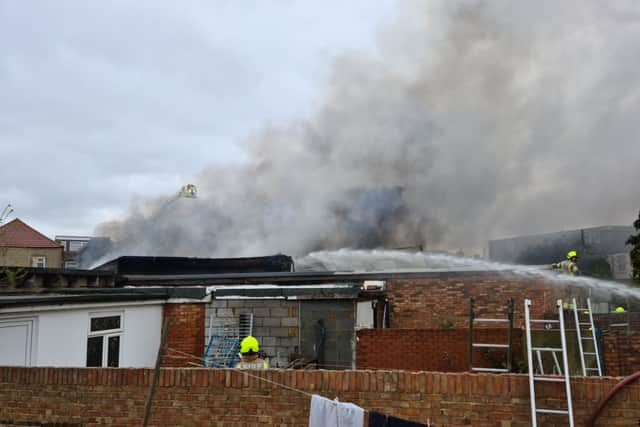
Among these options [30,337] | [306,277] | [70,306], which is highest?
[306,277]

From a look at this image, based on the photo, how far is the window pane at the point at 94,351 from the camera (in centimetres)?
835

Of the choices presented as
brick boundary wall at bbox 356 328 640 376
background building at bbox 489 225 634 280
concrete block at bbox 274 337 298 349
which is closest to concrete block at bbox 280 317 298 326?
concrete block at bbox 274 337 298 349

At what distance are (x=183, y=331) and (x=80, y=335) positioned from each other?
2573 mm

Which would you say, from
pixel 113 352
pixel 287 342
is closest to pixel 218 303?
pixel 287 342

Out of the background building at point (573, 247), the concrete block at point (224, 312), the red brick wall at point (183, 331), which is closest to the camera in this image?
the red brick wall at point (183, 331)

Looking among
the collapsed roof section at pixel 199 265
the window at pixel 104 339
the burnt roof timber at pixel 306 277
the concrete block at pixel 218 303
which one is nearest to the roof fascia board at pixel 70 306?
the window at pixel 104 339

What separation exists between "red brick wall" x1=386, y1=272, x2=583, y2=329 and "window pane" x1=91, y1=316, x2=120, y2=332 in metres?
6.55

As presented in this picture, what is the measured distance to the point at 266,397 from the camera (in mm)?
4934

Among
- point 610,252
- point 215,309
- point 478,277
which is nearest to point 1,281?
point 215,309

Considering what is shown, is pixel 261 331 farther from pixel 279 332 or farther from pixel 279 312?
pixel 279 312

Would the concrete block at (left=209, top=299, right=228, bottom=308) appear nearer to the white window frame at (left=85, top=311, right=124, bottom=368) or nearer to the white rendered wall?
the white rendered wall

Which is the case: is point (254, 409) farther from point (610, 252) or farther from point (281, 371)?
point (610, 252)

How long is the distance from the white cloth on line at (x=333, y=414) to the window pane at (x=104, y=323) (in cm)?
530

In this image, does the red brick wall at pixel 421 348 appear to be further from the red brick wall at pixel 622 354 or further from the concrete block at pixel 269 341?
the concrete block at pixel 269 341
